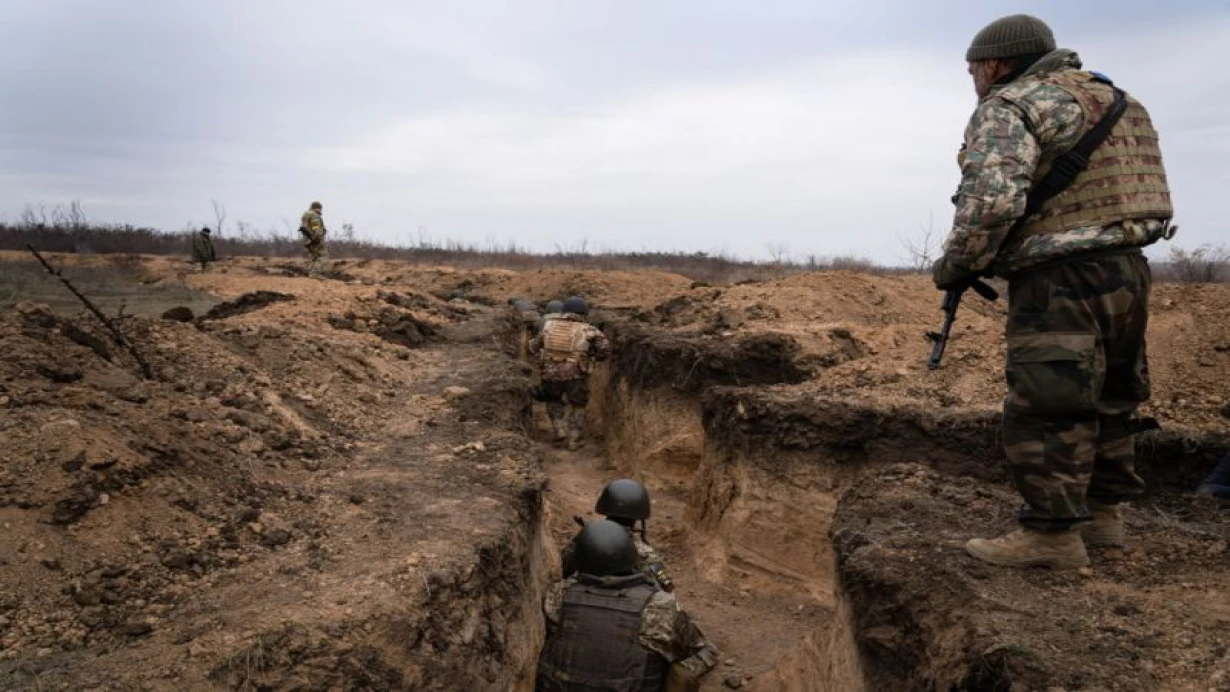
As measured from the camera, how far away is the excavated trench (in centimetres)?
404

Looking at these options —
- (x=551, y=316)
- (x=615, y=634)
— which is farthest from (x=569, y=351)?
(x=615, y=634)

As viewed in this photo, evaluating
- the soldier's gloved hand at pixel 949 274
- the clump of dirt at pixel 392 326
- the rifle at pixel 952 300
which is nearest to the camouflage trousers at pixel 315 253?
the clump of dirt at pixel 392 326

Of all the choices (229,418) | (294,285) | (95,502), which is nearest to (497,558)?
(95,502)

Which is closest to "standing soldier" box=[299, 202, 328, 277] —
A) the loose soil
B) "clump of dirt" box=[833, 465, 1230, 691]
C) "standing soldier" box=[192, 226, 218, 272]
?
"standing soldier" box=[192, 226, 218, 272]

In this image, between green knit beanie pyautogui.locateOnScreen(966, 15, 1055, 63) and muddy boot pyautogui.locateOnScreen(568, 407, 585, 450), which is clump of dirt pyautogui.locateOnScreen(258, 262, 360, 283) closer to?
muddy boot pyautogui.locateOnScreen(568, 407, 585, 450)

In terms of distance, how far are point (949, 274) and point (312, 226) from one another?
18.9 m

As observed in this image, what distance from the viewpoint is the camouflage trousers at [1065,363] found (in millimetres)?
3502

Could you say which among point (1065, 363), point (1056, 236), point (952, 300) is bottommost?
point (1065, 363)

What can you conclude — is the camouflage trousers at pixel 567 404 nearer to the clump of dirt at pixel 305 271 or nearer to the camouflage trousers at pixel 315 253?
the camouflage trousers at pixel 315 253

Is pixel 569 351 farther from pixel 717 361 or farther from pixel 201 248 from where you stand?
pixel 201 248

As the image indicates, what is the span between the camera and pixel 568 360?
41.0 ft

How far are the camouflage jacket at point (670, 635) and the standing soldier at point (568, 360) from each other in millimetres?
7458

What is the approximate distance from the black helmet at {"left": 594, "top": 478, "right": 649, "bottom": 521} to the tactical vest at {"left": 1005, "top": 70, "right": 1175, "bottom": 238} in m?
3.57

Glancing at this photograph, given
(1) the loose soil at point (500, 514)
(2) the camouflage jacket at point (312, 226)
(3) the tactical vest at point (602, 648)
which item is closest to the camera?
(1) the loose soil at point (500, 514)
